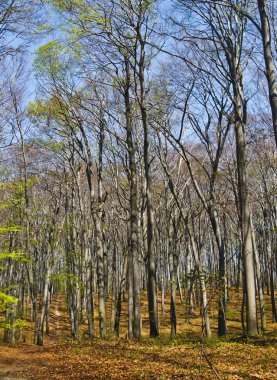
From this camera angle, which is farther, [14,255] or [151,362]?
[14,255]

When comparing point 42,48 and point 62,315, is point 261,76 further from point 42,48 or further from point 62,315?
point 62,315

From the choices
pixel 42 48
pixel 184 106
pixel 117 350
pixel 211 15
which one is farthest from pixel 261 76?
pixel 117 350

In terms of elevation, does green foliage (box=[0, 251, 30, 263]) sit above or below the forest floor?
above

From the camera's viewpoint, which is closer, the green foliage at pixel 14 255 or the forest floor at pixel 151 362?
the forest floor at pixel 151 362

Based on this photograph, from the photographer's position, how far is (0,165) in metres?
19.6

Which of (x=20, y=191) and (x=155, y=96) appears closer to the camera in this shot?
(x=155, y=96)

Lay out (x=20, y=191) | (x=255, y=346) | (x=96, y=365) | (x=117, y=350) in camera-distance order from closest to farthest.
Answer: (x=96, y=365) → (x=255, y=346) → (x=117, y=350) → (x=20, y=191)

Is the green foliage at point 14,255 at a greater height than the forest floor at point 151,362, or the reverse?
the green foliage at point 14,255

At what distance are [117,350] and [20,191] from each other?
1130 centimetres

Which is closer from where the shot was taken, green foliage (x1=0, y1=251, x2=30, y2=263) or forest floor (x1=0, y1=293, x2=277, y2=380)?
forest floor (x1=0, y1=293, x2=277, y2=380)

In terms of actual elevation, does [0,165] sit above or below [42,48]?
below

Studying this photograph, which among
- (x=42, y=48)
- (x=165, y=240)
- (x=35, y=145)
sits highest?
(x=42, y=48)

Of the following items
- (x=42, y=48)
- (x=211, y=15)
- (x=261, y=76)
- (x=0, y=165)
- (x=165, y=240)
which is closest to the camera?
(x=211, y=15)

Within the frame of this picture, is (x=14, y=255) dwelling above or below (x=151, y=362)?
above
